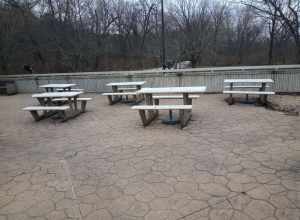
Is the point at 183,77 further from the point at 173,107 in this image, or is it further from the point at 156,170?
the point at 156,170

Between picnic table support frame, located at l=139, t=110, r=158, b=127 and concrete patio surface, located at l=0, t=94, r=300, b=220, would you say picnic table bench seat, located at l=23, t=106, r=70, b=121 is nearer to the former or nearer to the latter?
concrete patio surface, located at l=0, t=94, r=300, b=220

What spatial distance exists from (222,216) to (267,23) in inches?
451

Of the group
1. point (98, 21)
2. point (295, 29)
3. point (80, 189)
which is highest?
point (98, 21)

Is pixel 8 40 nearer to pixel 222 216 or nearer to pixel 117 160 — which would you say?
pixel 117 160

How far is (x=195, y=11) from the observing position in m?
13.6

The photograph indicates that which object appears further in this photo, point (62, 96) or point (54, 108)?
point (62, 96)

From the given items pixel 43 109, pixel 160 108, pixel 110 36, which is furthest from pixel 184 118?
pixel 110 36

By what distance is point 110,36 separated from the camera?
46.5 feet

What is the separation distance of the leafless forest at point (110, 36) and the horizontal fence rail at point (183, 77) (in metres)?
2.78

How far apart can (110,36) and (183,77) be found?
26.2 feet

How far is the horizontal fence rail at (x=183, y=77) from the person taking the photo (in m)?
6.96

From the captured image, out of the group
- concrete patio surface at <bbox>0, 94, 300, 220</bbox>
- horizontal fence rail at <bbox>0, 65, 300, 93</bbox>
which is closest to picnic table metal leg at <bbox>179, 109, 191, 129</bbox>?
concrete patio surface at <bbox>0, 94, 300, 220</bbox>

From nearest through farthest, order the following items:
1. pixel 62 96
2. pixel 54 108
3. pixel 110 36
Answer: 1. pixel 54 108
2. pixel 62 96
3. pixel 110 36

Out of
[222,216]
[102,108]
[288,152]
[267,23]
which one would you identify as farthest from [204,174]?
[267,23]
